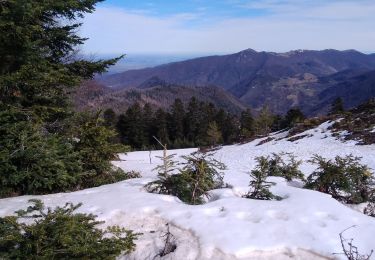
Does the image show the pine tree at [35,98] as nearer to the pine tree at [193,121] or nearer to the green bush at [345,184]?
the green bush at [345,184]

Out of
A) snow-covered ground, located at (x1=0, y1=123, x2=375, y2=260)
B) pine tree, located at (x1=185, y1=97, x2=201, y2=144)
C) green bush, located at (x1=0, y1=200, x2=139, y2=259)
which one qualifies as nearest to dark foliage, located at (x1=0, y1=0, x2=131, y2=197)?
snow-covered ground, located at (x1=0, y1=123, x2=375, y2=260)

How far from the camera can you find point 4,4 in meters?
9.09

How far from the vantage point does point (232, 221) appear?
5633 millimetres

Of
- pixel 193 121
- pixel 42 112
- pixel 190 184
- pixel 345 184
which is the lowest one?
pixel 193 121

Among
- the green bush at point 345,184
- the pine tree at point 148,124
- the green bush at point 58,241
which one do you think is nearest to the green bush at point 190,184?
the green bush at point 58,241

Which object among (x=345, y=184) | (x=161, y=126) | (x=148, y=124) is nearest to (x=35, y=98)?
(x=345, y=184)

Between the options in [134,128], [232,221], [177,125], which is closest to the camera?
[232,221]

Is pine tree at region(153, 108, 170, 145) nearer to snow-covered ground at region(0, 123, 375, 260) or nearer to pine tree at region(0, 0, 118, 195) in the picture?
pine tree at region(0, 0, 118, 195)

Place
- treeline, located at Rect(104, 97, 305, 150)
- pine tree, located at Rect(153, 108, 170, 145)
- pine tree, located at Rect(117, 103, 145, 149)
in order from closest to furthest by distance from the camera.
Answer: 1. treeline, located at Rect(104, 97, 305, 150)
2. pine tree, located at Rect(117, 103, 145, 149)
3. pine tree, located at Rect(153, 108, 170, 145)

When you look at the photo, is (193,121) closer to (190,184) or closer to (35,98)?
(35,98)

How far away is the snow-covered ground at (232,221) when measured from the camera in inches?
194

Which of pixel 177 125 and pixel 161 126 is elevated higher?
pixel 161 126

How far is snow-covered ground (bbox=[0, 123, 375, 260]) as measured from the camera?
492 centimetres

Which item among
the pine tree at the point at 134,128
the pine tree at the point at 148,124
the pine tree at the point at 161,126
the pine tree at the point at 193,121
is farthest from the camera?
the pine tree at the point at 193,121
